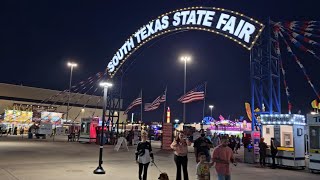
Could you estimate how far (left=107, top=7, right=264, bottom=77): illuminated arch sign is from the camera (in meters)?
21.2

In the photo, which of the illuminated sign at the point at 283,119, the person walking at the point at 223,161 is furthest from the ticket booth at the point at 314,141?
the person walking at the point at 223,161

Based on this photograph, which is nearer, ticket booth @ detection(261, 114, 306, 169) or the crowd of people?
the crowd of people

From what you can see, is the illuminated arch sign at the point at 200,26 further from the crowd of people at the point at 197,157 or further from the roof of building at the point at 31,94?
the roof of building at the point at 31,94

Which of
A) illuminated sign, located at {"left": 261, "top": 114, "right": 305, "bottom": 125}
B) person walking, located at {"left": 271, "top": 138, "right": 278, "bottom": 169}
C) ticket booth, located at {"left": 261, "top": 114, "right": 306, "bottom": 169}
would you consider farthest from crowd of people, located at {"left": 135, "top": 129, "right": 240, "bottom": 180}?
illuminated sign, located at {"left": 261, "top": 114, "right": 305, "bottom": 125}

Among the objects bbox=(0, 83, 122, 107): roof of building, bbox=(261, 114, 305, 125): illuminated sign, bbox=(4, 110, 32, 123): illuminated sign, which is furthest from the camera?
bbox=(0, 83, 122, 107): roof of building

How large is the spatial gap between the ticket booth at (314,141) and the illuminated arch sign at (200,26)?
655cm

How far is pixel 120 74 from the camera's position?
107 feet

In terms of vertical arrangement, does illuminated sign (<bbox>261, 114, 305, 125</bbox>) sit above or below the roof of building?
below

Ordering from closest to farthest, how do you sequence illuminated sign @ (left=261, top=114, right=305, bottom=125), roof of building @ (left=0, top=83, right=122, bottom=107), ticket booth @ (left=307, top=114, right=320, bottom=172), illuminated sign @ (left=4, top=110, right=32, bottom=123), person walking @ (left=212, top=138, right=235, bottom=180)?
person walking @ (left=212, top=138, right=235, bottom=180) → ticket booth @ (left=307, top=114, right=320, bottom=172) → illuminated sign @ (left=261, top=114, right=305, bottom=125) → illuminated sign @ (left=4, top=110, right=32, bottom=123) → roof of building @ (left=0, top=83, right=122, bottom=107)

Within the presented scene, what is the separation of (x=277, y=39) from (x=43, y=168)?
15.8 metres

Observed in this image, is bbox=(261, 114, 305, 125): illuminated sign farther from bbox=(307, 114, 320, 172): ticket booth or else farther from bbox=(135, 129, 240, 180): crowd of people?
bbox=(135, 129, 240, 180): crowd of people

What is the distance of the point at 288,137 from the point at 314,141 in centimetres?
265

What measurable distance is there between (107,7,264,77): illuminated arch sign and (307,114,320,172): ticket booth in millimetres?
6550

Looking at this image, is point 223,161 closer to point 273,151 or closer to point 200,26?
point 273,151
